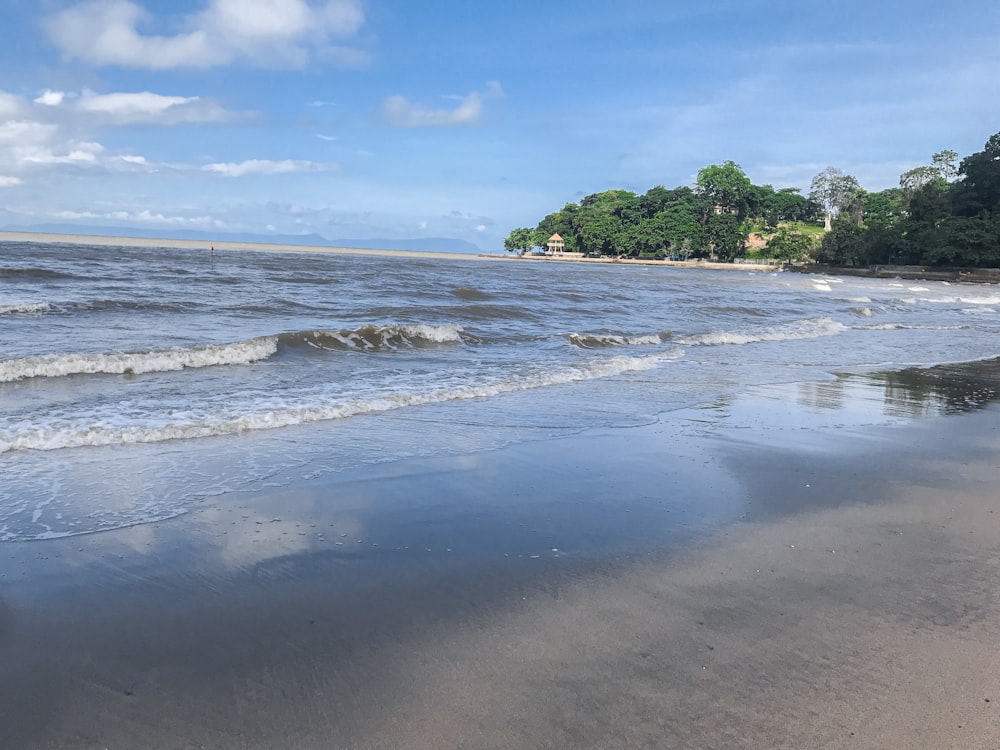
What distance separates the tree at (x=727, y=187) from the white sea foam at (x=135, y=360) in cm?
11292

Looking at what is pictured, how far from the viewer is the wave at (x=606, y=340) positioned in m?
13.3

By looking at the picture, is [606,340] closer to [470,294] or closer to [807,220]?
[470,294]

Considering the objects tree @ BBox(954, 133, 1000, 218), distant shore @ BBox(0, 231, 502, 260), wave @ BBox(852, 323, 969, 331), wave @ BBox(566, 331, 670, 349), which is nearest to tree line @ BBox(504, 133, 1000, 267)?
tree @ BBox(954, 133, 1000, 218)

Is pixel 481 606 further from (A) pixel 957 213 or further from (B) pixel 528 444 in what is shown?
(A) pixel 957 213

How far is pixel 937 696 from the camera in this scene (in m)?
2.35

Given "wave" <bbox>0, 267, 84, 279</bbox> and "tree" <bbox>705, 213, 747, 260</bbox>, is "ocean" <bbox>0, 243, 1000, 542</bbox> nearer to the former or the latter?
"wave" <bbox>0, 267, 84, 279</bbox>

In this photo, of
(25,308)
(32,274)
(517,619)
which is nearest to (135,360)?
(25,308)

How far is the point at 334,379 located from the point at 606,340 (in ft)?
21.1

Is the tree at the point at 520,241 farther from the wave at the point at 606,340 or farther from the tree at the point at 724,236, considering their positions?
the wave at the point at 606,340

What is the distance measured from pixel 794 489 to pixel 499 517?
A: 84.6 inches

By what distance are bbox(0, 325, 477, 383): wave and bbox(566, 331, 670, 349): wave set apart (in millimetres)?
2012

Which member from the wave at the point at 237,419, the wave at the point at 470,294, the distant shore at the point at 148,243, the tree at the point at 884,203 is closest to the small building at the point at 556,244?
the distant shore at the point at 148,243

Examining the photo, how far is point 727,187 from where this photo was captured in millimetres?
111750

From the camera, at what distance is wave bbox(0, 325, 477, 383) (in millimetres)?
8281
